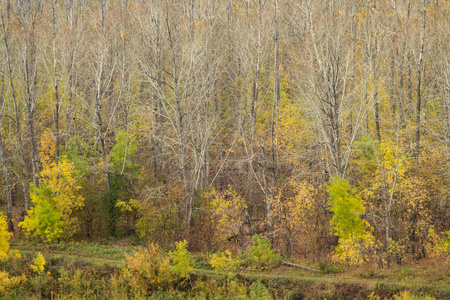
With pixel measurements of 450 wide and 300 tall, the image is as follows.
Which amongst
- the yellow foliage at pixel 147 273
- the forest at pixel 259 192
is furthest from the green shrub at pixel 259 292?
the yellow foliage at pixel 147 273

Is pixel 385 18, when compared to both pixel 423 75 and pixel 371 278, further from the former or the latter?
pixel 371 278

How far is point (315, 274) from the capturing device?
48.8ft

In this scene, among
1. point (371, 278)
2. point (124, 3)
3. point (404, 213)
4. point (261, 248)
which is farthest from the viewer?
point (124, 3)

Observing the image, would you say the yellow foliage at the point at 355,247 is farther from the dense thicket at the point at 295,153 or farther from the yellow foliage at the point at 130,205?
the yellow foliage at the point at 130,205

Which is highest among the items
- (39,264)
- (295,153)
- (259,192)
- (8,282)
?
(295,153)

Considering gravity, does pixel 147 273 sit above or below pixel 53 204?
below

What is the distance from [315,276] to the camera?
570 inches

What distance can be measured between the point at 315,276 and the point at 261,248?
238 centimetres

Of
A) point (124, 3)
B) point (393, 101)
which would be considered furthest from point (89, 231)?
point (124, 3)

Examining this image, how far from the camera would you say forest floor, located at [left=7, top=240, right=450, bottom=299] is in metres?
12.7

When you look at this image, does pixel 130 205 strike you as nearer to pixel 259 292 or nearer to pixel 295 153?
pixel 295 153

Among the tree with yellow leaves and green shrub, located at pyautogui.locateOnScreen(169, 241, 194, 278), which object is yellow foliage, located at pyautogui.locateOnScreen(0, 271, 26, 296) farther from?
green shrub, located at pyautogui.locateOnScreen(169, 241, 194, 278)

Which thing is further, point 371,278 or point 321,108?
point 321,108

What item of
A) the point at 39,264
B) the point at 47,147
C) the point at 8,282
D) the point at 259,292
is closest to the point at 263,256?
the point at 259,292
